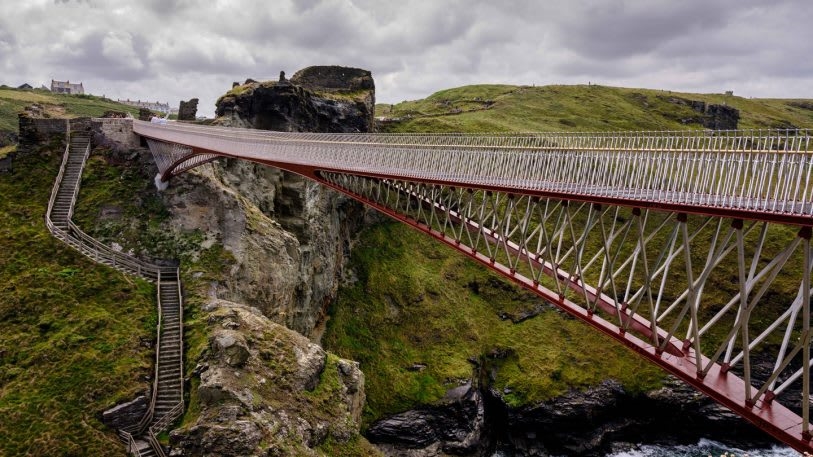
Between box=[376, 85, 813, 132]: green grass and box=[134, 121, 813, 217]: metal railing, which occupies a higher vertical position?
box=[376, 85, 813, 132]: green grass

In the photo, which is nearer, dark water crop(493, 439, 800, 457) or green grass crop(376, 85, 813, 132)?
dark water crop(493, 439, 800, 457)

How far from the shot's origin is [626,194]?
652 inches

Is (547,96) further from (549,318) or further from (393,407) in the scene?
(393,407)

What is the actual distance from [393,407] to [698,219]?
41.7 meters

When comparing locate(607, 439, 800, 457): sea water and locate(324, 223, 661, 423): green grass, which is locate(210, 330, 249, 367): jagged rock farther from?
locate(607, 439, 800, 457): sea water

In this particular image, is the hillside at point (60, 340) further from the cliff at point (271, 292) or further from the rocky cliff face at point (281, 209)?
the rocky cliff face at point (281, 209)

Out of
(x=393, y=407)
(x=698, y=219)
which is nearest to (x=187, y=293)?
(x=393, y=407)

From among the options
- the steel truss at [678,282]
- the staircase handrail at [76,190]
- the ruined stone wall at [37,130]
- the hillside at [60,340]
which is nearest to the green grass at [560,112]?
the steel truss at [678,282]

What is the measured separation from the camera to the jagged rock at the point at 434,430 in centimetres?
4009

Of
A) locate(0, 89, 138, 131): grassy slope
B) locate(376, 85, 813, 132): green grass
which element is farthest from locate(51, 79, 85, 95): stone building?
locate(376, 85, 813, 132): green grass

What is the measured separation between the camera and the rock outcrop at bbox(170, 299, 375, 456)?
21031 millimetres

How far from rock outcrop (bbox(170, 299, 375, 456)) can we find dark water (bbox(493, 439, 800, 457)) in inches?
853

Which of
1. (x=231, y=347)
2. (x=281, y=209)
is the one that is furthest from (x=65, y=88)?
(x=231, y=347)

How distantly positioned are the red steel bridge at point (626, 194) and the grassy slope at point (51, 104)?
180ft
